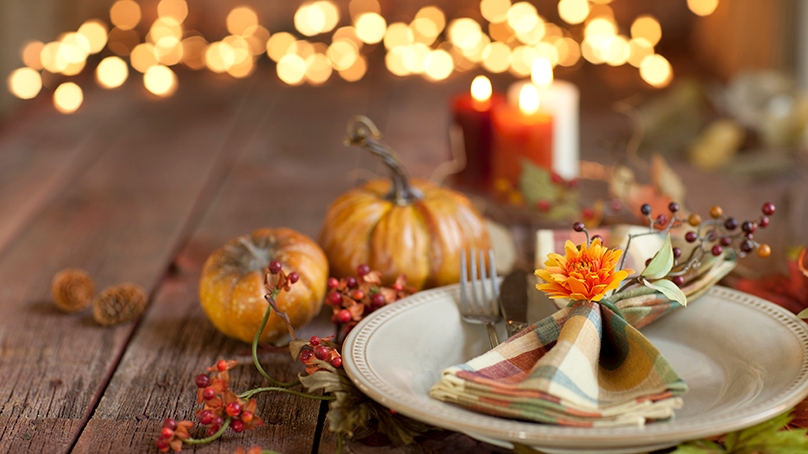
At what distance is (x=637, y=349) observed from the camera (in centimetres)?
65

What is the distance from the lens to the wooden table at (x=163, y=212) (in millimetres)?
737

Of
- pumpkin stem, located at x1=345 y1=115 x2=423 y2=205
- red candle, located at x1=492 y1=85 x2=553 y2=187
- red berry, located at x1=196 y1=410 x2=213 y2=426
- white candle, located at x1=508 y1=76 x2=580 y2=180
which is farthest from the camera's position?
white candle, located at x1=508 y1=76 x2=580 y2=180

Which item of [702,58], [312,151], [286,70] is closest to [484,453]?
[312,151]

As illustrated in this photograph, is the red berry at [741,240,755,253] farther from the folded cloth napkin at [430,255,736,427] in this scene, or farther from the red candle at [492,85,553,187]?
the red candle at [492,85,553,187]

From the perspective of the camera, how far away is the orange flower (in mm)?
670

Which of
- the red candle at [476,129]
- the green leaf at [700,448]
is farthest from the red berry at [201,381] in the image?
the red candle at [476,129]

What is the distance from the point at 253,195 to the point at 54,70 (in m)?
1.45

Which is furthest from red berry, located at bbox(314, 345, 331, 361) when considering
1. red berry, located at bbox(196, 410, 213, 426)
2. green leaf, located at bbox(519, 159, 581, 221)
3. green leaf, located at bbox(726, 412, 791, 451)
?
green leaf, located at bbox(519, 159, 581, 221)

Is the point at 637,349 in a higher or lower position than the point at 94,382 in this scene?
higher

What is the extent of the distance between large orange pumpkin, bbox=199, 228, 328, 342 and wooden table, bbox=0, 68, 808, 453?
38 millimetres

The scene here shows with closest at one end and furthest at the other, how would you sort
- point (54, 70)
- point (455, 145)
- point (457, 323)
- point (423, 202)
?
point (457, 323), point (423, 202), point (455, 145), point (54, 70)

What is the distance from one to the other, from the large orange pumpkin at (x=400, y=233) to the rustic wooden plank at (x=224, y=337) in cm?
9

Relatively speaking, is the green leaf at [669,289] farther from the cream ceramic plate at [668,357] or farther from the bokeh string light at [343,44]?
the bokeh string light at [343,44]

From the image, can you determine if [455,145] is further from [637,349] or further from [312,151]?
[637,349]
